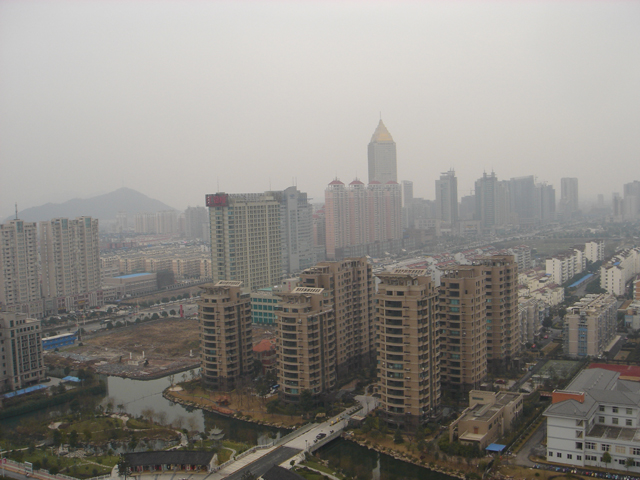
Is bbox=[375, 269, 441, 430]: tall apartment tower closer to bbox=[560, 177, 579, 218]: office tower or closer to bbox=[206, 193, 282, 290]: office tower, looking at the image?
bbox=[206, 193, 282, 290]: office tower

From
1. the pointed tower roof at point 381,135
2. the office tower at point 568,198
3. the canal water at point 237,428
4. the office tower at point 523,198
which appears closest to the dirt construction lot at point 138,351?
the canal water at point 237,428

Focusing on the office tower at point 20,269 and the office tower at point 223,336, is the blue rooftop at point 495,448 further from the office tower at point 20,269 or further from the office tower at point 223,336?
the office tower at point 20,269

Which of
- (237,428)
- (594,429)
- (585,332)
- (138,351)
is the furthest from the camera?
(138,351)

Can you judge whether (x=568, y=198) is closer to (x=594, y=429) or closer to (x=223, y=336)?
(x=223, y=336)

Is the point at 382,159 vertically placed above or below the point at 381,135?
below

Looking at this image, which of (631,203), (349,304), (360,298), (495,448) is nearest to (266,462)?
(495,448)

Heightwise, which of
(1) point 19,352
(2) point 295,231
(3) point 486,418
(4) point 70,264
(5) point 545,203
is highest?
(5) point 545,203
